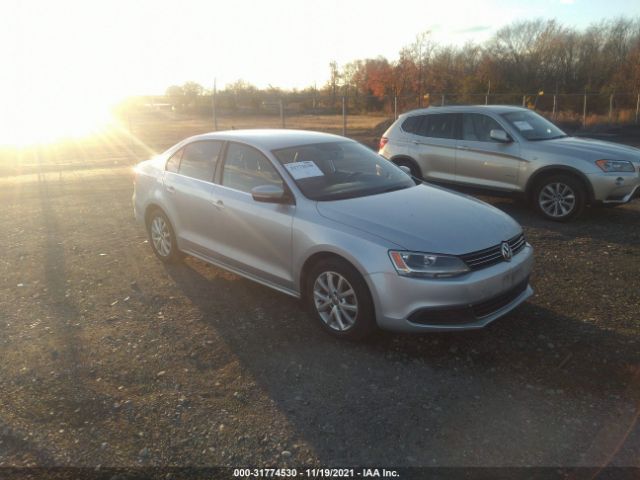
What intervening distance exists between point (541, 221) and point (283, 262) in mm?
4933

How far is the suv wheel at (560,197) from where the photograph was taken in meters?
7.48

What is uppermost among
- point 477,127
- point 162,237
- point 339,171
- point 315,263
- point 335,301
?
point 477,127

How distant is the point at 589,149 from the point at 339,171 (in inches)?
180

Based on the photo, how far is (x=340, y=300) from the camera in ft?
13.3

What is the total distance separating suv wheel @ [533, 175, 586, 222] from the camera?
748cm

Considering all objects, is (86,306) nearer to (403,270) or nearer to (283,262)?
(283,262)

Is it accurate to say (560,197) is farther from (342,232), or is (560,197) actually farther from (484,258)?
(342,232)

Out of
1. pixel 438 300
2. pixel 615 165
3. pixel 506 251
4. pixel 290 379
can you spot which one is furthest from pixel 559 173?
pixel 290 379

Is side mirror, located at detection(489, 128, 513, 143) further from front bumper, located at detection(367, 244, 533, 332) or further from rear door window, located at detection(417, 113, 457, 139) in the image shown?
front bumper, located at detection(367, 244, 533, 332)

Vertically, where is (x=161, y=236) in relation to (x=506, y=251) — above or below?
below

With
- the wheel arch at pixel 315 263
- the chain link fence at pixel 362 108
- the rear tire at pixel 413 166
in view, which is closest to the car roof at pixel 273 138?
the wheel arch at pixel 315 263

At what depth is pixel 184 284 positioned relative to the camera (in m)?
5.57

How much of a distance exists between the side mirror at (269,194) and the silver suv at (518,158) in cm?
484

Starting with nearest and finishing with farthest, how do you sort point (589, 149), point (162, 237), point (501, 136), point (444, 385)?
point (444, 385) → point (162, 237) → point (589, 149) → point (501, 136)
